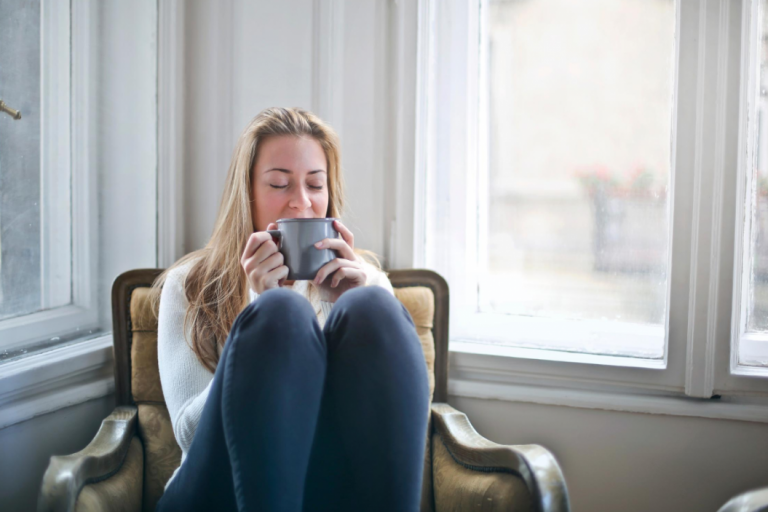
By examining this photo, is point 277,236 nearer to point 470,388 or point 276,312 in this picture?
point 276,312

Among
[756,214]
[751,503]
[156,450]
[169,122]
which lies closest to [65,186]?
[169,122]

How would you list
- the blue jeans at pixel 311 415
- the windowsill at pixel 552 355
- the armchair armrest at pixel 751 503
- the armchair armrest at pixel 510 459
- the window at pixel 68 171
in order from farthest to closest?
the windowsill at pixel 552 355, the window at pixel 68 171, the armchair armrest at pixel 510 459, the blue jeans at pixel 311 415, the armchair armrest at pixel 751 503

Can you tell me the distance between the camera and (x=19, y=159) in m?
1.35

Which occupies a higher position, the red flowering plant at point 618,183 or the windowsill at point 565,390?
the red flowering plant at point 618,183

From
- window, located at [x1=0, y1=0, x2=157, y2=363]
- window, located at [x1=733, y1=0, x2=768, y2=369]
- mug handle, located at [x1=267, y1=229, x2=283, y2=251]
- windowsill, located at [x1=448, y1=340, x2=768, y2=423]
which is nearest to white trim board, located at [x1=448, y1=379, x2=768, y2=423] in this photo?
windowsill, located at [x1=448, y1=340, x2=768, y2=423]

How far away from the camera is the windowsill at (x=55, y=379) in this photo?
48.4 inches

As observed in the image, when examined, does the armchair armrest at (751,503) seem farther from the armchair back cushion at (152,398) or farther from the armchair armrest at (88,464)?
the armchair armrest at (88,464)

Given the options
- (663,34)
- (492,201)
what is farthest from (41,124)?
(663,34)

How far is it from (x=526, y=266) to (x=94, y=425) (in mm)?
1250

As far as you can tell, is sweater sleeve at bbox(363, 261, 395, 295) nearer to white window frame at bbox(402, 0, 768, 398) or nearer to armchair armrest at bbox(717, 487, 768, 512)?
white window frame at bbox(402, 0, 768, 398)

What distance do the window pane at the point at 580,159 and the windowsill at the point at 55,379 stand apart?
1.07 meters

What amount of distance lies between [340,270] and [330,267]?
3 cm

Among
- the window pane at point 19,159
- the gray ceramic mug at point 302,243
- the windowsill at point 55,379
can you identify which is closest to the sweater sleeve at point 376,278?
the gray ceramic mug at point 302,243

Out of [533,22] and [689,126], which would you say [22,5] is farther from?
[689,126]
